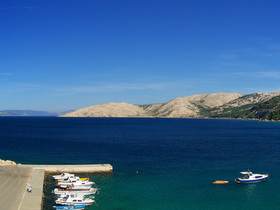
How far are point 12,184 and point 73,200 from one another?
1505cm

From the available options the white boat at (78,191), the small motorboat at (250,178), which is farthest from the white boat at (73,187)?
the small motorboat at (250,178)

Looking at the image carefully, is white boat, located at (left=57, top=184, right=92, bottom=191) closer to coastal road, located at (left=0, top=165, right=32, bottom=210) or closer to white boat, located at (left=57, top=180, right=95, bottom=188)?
white boat, located at (left=57, top=180, right=95, bottom=188)

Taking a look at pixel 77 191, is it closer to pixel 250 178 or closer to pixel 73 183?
pixel 73 183

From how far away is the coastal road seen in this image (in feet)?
127

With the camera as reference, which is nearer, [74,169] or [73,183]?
[73,183]

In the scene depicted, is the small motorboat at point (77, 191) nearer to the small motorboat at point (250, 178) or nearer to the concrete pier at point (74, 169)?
the concrete pier at point (74, 169)

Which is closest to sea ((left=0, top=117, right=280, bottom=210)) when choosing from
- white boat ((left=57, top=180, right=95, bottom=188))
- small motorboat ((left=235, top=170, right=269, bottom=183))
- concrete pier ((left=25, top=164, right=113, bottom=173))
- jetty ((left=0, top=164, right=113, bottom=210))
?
small motorboat ((left=235, top=170, right=269, bottom=183))

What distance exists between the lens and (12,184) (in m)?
47.7

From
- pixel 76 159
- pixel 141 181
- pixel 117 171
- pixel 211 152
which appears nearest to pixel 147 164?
pixel 117 171

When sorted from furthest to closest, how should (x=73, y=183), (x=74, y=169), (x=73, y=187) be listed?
(x=74, y=169) < (x=73, y=183) < (x=73, y=187)

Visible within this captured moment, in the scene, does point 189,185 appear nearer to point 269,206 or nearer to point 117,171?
point 269,206

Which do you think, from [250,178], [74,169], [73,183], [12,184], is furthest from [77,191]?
[250,178]

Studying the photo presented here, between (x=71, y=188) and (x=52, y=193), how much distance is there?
11.8 feet

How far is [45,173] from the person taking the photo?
2344 inches
